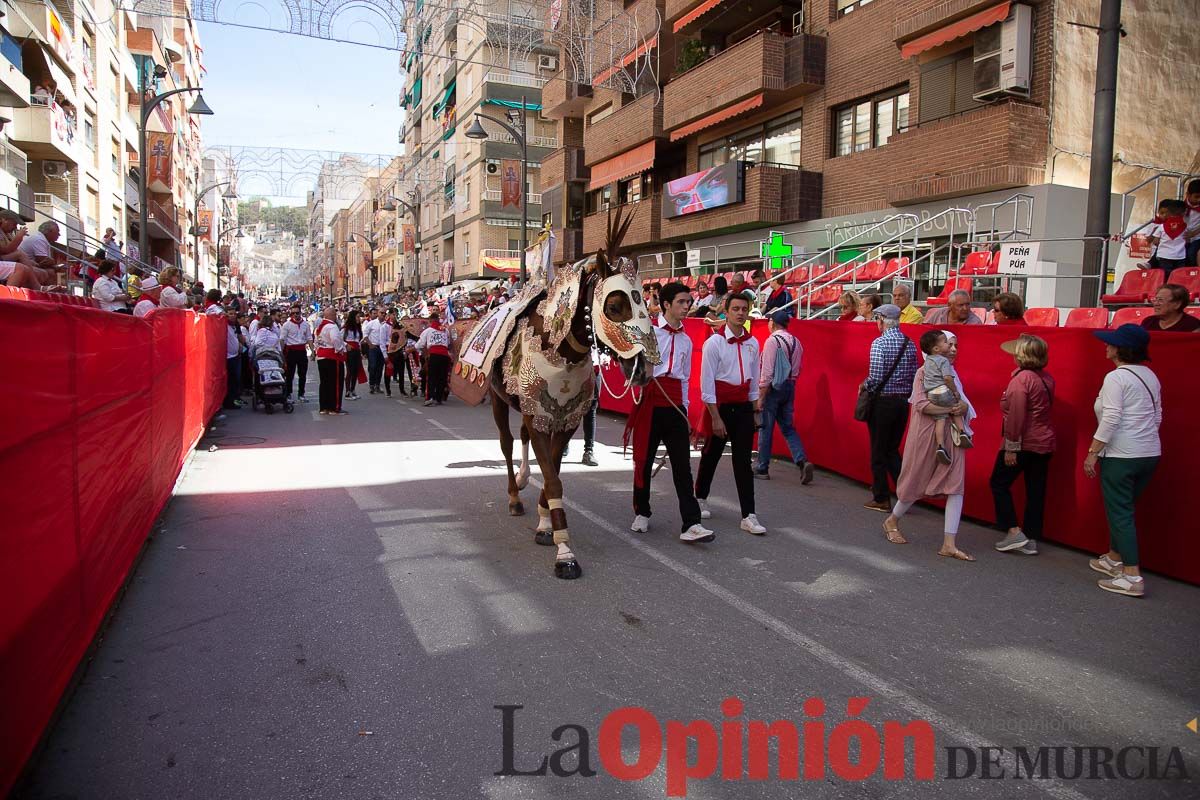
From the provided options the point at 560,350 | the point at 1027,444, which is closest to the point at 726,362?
the point at 560,350

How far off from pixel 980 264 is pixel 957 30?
6.10 meters

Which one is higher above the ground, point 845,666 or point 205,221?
point 205,221

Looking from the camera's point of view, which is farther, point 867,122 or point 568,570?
point 867,122

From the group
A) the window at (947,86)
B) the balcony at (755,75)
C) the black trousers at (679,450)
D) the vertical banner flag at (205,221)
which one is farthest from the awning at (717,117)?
the vertical banner flag at (205,221)

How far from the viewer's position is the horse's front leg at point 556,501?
534cm

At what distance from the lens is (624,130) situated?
27344mm

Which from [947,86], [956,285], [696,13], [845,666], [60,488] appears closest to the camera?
[60,488]

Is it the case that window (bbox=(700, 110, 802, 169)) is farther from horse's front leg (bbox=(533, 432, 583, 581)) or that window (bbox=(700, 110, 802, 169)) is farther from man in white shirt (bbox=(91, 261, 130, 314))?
horse's front leg (bbox=(533, 432, 583, 581))

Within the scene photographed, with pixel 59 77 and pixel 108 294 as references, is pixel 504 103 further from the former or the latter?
pixel 108 294

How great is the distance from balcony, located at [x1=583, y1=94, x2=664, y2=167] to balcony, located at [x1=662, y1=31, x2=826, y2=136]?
2.34 metres

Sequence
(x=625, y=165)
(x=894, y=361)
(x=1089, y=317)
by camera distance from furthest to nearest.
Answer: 1. (x=625, y=165)
2. (x=1089, y=317)
3. (x=894, y=361)

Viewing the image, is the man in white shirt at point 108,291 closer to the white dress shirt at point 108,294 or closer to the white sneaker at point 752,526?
the white dress shirt at point 108,294

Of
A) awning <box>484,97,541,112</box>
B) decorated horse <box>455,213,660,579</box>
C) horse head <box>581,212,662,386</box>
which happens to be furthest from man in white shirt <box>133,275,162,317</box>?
awning <box>484,97,541,112</box>

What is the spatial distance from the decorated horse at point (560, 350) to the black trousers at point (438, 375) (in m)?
9.45
